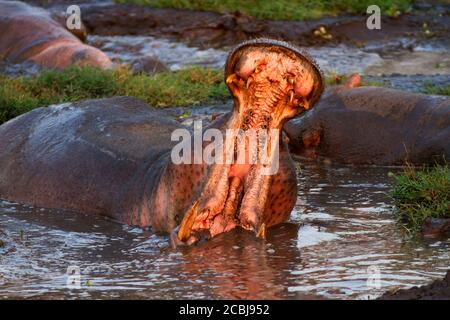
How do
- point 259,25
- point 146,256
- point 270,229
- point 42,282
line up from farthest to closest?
point 259,25 < point 270,229 < point 146,256 < point 42,282

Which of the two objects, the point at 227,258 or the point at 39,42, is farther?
the point at 39,42

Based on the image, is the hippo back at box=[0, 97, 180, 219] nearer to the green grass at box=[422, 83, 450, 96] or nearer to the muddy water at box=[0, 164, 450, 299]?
the muddy water at box=[0, 164, 450, 299]

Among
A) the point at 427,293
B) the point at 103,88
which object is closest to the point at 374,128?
the point at 103,88

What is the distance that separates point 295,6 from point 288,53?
1070 cm

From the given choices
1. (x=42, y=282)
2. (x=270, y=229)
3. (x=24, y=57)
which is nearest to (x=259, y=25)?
(x=24, y=57)

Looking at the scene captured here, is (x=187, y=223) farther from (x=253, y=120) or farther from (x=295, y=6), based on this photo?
(x=295, y=6)

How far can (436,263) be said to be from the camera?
5.63 metres

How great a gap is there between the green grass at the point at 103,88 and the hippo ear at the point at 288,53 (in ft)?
14.2

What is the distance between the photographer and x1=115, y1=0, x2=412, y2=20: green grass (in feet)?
52.5

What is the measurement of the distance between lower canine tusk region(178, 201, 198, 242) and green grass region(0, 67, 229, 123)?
410 centimetres

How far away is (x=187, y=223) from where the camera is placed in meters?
5.94

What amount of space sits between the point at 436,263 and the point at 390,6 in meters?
11.1

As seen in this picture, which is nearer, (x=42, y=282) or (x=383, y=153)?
(x=42, y=282)
